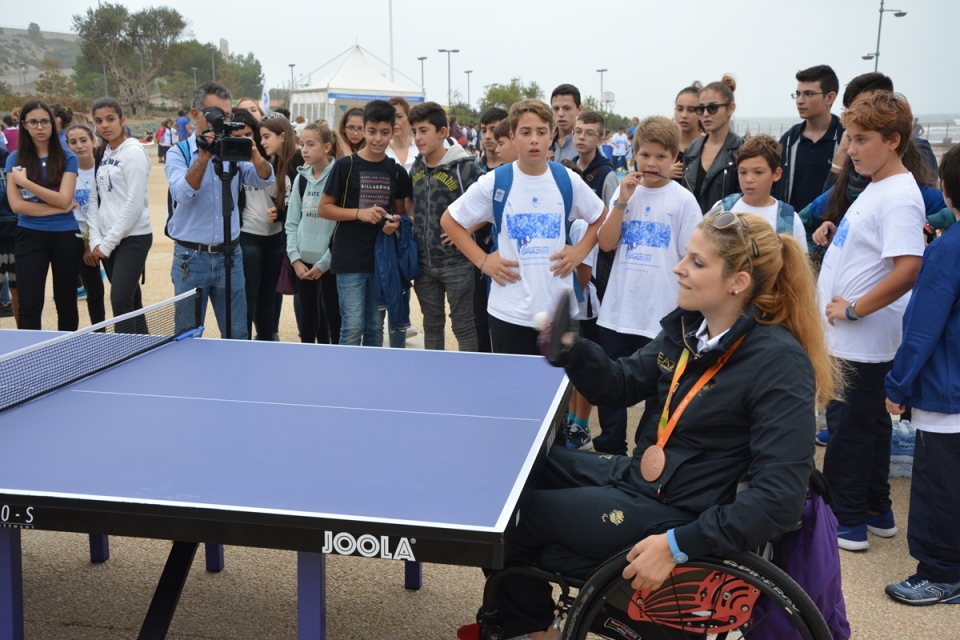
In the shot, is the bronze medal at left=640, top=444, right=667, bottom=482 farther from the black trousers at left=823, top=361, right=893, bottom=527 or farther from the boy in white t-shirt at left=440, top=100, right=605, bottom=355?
the boy in white t-shirt at left=440, top=100, right=605, bottom=355

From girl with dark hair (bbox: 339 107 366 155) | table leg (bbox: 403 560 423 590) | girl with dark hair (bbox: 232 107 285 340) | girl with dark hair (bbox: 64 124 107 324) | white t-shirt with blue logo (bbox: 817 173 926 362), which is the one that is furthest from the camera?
girl with dark hair (bbox: 64 124 107 324)

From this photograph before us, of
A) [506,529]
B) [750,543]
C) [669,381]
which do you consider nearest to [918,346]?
[669,381]

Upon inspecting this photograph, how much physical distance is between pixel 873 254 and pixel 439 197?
8.82ft

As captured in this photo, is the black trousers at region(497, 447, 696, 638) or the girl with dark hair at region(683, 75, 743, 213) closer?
the black trousers at region(497, 447, 696, 638)

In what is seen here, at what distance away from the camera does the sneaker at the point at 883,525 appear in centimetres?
396

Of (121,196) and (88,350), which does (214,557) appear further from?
(121,196)

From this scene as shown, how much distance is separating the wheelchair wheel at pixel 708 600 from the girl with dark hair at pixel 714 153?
11.6ft

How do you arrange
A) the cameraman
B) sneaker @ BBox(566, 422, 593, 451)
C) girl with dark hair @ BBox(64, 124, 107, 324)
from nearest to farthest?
sneaker @ BBox(566, 422, 593, 451), the cameraman, girl with dark hair @ BBox(64, 124, 107, 324)

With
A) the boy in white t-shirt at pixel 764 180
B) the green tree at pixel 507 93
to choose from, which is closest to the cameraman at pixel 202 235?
the boy in white t-shirt at pixel 764 180

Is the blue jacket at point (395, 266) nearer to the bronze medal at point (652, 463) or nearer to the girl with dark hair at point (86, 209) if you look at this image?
the girl with dark hair at point (86, 209)

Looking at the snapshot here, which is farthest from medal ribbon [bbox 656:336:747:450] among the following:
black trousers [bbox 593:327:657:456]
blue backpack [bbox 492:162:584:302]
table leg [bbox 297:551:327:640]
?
blue backpack [bbox 492:162:584:302]

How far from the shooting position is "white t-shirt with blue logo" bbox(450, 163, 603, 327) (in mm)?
4395

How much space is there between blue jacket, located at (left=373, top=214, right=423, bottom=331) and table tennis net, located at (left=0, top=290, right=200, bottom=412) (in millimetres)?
1483

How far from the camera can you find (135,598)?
3.40m
